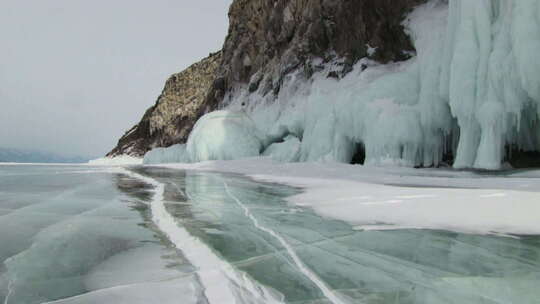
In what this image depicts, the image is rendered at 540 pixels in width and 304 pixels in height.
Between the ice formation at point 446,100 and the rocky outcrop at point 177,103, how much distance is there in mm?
29037

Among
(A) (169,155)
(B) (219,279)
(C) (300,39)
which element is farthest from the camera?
(A) (169,155)

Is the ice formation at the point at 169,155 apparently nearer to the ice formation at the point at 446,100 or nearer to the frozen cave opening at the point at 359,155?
the ice formation at the point at 446,100

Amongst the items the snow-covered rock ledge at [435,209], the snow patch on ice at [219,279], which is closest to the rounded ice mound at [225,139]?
the snow-covered rock ledge at [435,209]

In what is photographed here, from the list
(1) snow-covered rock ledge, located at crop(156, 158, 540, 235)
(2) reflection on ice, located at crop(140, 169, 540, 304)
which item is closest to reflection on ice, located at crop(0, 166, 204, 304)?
(2) reflection on ice, located at crop(140, 169, 540, 304)

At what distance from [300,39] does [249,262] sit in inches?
748

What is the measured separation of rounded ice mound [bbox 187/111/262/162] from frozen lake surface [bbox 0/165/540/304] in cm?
1337

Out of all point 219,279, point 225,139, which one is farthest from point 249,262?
point 225,139

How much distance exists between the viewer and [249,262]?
1748 millimetres

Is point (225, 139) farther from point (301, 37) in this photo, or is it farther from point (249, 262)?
point (249, 262)

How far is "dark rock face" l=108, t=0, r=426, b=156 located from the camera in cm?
1417

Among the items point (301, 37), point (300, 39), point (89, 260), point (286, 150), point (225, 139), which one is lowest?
point (89, 260)

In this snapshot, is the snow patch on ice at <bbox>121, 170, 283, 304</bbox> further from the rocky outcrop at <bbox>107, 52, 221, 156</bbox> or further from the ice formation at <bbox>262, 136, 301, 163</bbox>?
the rocky outcrop at <bbox>107, 52, 221, 156</bbox>

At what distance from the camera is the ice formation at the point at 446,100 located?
24.3 feet

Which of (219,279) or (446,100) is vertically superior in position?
(446,100)
